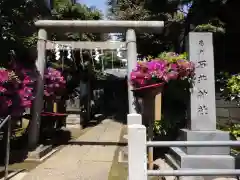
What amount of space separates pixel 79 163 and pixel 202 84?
3.30m

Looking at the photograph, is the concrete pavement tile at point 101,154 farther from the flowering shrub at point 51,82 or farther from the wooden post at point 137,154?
the wooden post at point 137,154

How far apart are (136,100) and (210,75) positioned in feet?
6.25

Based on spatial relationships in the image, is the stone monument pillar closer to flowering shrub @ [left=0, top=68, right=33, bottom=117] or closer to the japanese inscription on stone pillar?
the japanese inscription on stone pillar

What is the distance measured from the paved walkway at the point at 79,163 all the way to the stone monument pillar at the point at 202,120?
165cm

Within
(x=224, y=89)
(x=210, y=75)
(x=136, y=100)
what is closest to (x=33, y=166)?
(x=136, y=100)

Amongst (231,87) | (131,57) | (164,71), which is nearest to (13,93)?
(131,57)

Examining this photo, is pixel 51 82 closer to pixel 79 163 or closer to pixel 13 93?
pixel 13 93

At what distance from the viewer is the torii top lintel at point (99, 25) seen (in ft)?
22.0

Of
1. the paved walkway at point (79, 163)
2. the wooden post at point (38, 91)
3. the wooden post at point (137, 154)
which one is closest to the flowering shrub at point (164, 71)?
the paved walkway at point (79, 163)

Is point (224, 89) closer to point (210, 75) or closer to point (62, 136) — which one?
point (210, 75)

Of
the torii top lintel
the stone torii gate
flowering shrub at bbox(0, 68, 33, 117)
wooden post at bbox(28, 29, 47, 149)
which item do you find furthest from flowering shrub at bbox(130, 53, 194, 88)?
wooden post at bbox(28, 29, 47, 149)

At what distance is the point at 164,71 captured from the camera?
5191 millimetres

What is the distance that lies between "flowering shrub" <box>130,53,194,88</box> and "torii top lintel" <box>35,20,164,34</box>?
163cm

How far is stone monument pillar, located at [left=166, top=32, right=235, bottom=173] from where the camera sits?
4.96 meters
